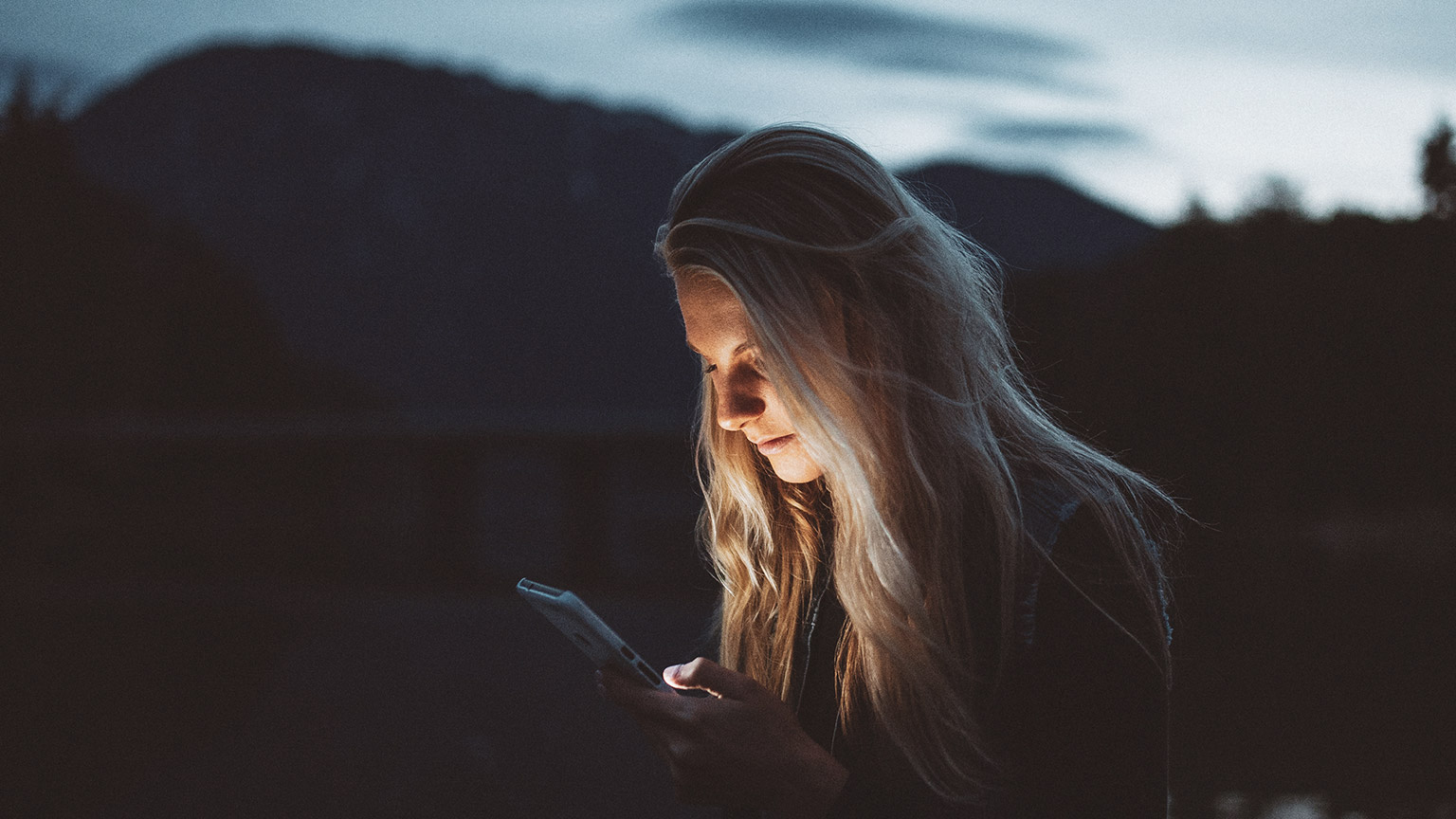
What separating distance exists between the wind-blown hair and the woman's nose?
1.4 inches

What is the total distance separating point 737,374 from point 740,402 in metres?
0.04

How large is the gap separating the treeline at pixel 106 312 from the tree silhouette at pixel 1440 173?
15298 millimetres

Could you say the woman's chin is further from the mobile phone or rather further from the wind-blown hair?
the mobile phone

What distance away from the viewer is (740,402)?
1.43 m

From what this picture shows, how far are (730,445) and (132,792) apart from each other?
359 cm

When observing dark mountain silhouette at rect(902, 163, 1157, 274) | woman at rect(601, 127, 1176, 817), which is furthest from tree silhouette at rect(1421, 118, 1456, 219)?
woman at rect(601, 127, 1176, 817)

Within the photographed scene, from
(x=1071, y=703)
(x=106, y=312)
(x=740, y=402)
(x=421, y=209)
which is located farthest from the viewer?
(x=421, y=209)

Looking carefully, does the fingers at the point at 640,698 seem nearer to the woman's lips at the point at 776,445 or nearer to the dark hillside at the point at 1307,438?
the woman's lips at the point at 776,445

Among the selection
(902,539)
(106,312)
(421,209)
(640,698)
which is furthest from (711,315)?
(421,209)

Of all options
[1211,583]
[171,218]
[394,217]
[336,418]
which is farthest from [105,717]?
[394,217]

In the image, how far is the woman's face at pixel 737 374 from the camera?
142cm

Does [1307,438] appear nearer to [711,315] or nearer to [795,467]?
[795,467]

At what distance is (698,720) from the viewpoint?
52.0 inches

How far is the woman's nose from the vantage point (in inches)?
56.2
